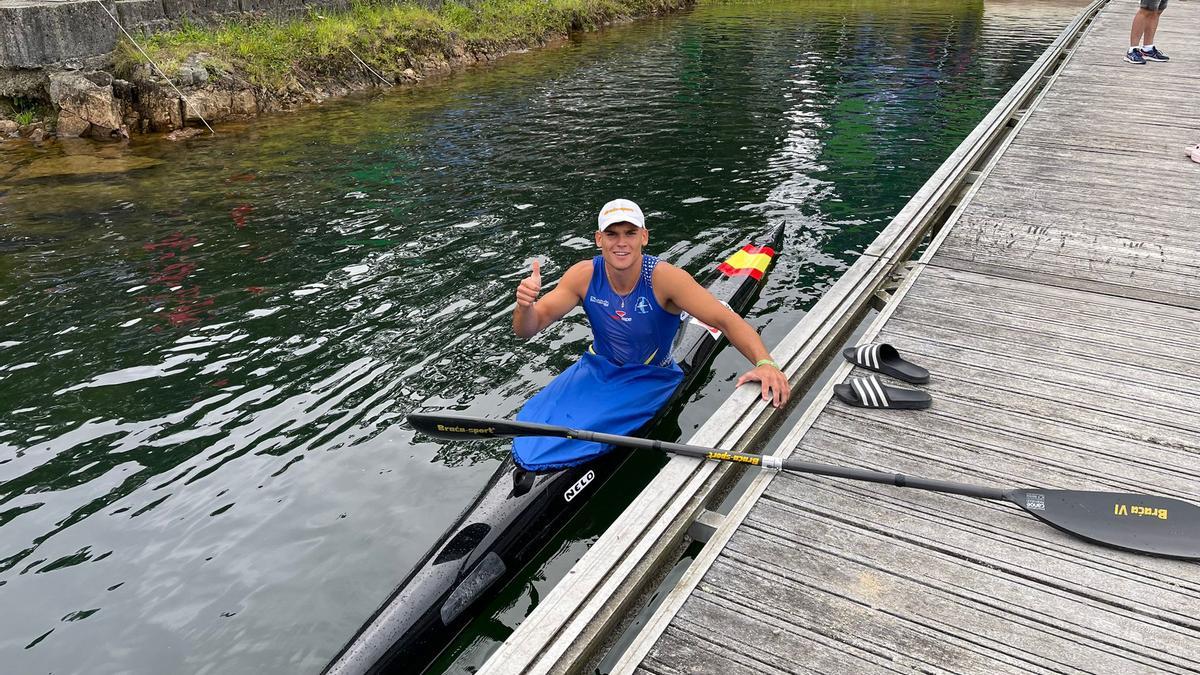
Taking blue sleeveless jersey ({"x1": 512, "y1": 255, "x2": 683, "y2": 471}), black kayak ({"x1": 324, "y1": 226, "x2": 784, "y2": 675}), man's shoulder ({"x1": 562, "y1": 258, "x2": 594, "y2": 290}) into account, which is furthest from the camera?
man's shoulder ({"x1": 562, "y1": 258, "x2": 594, "y2": 290})

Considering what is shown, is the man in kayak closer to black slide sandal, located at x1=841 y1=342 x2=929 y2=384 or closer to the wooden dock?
black slide sandal, located at x1=841 y1=342 x2=929 y2=384

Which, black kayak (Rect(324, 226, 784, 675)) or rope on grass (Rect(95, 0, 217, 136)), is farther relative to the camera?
rope on grass (Rect(95, 0, 217, 136))

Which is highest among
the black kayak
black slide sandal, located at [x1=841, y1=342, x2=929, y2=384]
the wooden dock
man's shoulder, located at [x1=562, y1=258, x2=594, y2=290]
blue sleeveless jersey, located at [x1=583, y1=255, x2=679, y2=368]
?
man's shoulder, located at [x1=562, y1=258, x2=594, y2=290]

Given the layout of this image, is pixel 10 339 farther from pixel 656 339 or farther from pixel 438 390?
pixel 656 339

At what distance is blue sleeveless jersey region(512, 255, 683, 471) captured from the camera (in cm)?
536

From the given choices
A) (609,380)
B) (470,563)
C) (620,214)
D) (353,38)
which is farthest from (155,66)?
(470,563)

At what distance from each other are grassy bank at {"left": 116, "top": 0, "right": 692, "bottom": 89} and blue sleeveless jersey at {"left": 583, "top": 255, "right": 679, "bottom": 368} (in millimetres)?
14611

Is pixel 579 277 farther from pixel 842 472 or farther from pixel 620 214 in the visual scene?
pixel 842 472

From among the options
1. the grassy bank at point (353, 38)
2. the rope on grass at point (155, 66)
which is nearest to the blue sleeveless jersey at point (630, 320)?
the rope on grass at point (155, 66)

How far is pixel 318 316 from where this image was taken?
850 cm

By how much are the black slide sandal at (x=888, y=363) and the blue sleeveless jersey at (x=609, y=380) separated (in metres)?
1.38

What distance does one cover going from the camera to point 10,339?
8078 millimetres

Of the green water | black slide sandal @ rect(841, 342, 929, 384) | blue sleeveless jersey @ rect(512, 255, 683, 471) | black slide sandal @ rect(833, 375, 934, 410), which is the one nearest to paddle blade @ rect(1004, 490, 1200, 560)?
black slide sandal @ rect(833, 375, 934, 410)

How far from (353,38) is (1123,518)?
20.7 meters
